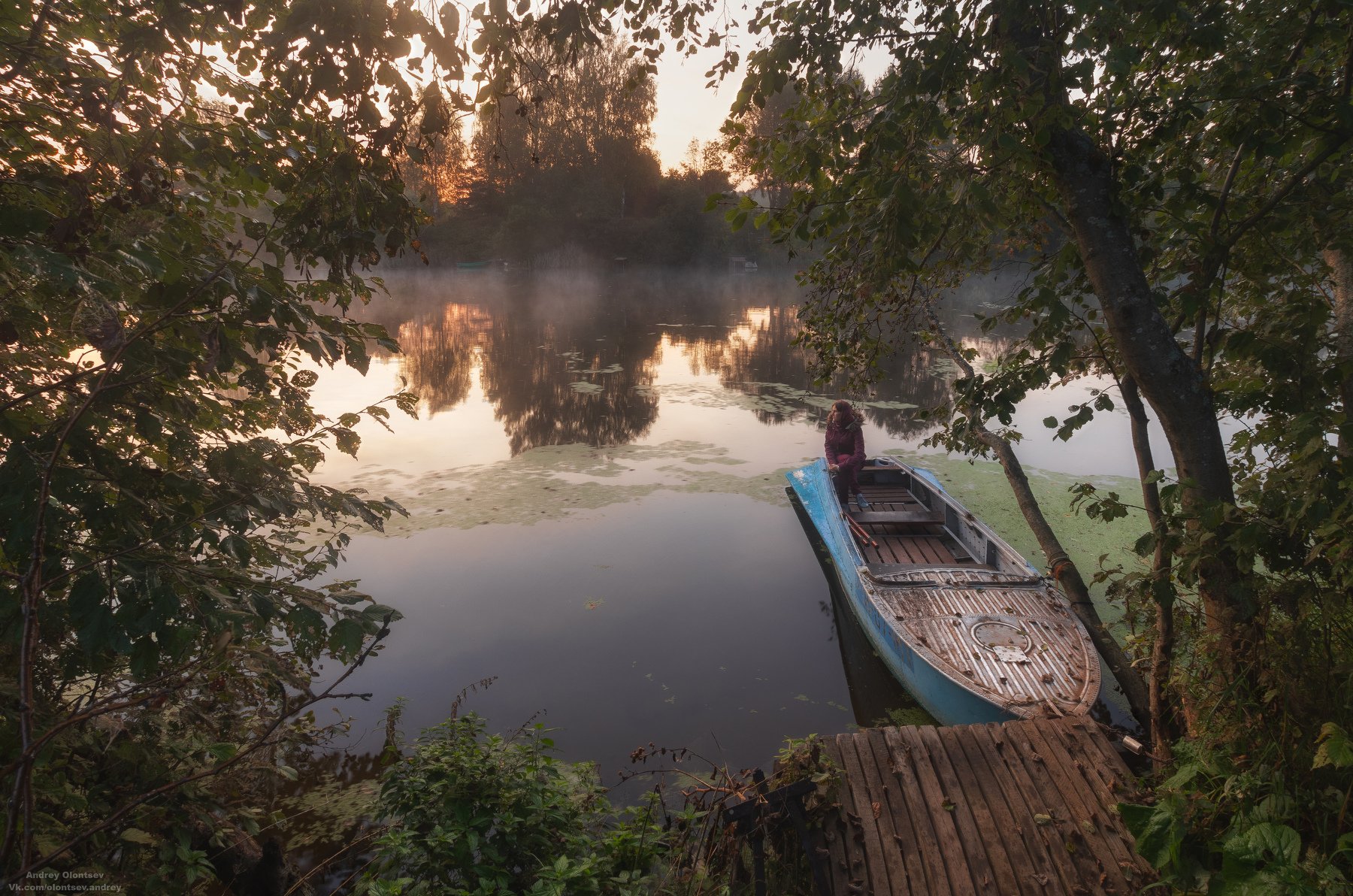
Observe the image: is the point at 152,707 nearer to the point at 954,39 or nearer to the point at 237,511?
the point at 237,511

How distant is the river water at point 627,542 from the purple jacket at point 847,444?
49.2 inches

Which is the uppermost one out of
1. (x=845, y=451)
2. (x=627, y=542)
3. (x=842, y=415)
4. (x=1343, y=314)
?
(x=1343, y=314)

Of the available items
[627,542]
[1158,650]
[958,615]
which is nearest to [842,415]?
[627,542]

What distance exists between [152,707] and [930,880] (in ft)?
11.6

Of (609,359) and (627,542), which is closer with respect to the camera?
(627,542)

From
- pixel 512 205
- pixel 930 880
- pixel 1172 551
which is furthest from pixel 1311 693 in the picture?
pixel 512 205

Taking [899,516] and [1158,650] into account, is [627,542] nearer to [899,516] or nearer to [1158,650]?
[899,516]

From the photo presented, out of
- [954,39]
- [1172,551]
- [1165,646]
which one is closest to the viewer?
[954,39]

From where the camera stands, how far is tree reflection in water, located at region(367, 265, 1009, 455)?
1471 cm

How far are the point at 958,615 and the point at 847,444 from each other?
3.77m

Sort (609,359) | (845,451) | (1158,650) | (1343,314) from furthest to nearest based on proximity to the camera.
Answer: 1. (609,359)
2. (845,451)
3. (1158,650)
4. (1343,314)

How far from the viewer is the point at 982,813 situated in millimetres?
3385

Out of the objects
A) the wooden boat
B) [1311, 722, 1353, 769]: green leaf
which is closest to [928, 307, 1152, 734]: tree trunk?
the wooden boat

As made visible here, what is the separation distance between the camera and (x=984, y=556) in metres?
7.02
